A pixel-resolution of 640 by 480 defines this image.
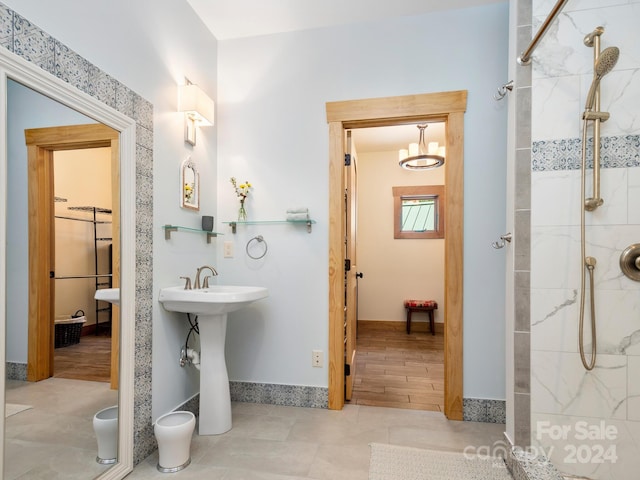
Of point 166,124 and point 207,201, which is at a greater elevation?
point 166,124

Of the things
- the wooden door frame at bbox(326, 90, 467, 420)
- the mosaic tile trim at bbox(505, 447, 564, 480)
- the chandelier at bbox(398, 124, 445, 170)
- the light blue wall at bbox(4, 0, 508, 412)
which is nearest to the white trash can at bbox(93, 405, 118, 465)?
the light blue wall at bbox(4, 0, 508, 412)

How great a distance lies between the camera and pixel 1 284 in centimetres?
113

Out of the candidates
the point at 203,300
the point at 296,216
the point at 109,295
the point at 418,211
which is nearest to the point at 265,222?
the point at 296,216

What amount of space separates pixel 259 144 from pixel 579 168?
195 centimetres

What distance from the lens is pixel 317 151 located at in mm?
2447

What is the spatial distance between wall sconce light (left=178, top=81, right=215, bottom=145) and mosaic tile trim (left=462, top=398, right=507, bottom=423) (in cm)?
249

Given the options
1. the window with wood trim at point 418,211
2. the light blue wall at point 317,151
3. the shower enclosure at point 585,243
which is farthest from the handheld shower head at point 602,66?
the window with wood trim at point 418,211

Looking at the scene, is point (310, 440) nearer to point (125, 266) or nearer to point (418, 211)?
point (125, 266)

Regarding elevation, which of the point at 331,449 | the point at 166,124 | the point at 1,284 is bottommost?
the point at 331,449

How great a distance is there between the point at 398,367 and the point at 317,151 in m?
2.21

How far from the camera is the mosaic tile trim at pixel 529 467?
1480 mm

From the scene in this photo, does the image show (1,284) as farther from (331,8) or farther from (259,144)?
(331,8)

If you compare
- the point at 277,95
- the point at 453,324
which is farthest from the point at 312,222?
the point at 453,324

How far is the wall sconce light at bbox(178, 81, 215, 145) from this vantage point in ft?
6.91
